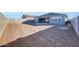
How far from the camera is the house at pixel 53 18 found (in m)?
2.24

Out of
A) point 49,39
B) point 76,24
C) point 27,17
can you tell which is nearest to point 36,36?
point 49,39

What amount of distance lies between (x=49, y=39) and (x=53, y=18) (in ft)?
0.90

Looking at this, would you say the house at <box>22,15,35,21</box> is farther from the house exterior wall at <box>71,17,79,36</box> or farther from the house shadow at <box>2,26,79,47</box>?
the house exterior wall at <box>71,17,79,36</box>

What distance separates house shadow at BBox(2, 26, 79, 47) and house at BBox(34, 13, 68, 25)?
0.09m

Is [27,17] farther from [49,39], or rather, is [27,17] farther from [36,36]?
[49,39]

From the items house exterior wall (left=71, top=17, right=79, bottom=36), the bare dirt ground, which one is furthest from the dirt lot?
house exterior wall (left=71, top=17, right=79, bottom=36)

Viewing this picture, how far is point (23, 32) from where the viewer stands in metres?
2.24

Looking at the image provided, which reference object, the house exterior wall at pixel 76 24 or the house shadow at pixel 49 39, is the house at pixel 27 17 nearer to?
the house shadow at pixel 49 39

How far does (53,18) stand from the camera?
7.40ft

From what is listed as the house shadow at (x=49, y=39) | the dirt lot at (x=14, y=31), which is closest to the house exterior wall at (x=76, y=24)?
the house shadow at (x=49, y=39)
